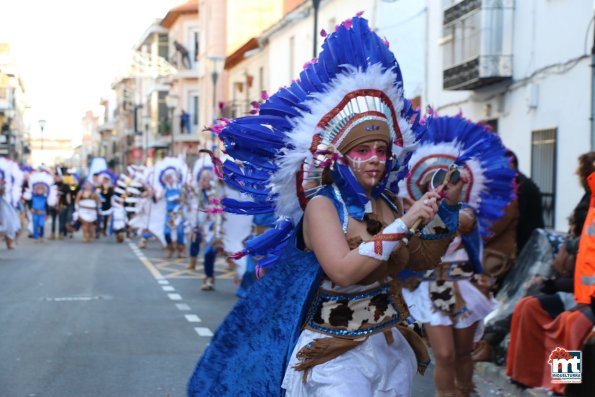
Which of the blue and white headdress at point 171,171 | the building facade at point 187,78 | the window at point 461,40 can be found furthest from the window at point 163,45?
the window at point 461,40

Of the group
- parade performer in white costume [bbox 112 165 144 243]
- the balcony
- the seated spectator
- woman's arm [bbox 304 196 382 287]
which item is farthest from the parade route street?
parade performer in white costume [bbox 112 165 144 243]

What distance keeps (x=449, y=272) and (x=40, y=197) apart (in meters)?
23.7

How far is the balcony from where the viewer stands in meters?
19.3

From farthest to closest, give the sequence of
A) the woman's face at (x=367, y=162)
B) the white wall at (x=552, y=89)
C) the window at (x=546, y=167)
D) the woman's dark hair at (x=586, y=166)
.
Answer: the window at (x=546, y=167)
the white wall at (x=552, y=89)
the woman's dark hair at (x=586, y=166)
the woman's face at (x=367, y=162)

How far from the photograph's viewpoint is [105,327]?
1134 centimetres

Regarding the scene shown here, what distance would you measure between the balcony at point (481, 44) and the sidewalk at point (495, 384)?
11.0 meters

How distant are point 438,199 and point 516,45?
15590mm

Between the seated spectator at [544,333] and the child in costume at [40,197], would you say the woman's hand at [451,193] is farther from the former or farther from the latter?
the child in costume at [40,197]

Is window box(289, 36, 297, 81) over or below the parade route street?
over

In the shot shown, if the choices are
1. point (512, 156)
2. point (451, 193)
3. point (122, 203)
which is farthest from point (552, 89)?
point (122, 203)

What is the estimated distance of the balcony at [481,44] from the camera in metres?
19.3

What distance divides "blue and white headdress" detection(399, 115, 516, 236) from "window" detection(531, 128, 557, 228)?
10.2 meters

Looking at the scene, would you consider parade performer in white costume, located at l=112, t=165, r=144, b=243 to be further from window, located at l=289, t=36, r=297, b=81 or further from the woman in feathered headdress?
the woman in feathered headdress

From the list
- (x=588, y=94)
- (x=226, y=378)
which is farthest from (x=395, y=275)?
(x=588, y=94)
